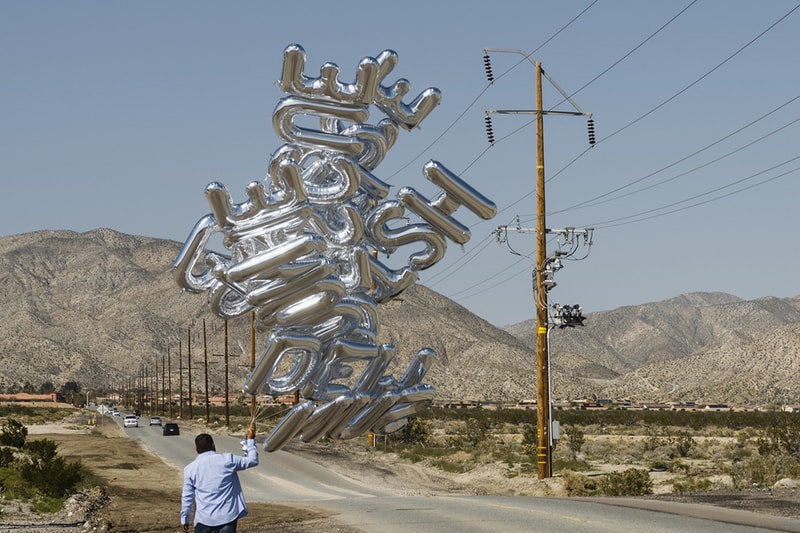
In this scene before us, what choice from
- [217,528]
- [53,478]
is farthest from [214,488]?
[53,478]

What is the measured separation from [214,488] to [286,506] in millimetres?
16239

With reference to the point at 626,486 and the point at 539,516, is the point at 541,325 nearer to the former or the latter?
the point at 626,486

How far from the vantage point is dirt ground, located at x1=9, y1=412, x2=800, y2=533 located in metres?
24.4

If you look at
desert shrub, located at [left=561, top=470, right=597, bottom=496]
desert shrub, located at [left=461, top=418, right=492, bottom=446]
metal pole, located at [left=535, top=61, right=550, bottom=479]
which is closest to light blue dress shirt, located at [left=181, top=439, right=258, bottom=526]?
metal pole, located at [left=535, top=61, right=550, bottom=479]

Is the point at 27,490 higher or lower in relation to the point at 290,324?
lower

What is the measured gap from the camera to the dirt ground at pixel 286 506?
960 inches

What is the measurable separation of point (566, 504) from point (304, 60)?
1429 cm

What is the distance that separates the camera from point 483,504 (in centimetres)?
2630

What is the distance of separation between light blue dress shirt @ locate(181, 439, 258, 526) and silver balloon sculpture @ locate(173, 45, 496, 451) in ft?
4.90

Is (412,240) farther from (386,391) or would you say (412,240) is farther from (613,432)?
(613,432)

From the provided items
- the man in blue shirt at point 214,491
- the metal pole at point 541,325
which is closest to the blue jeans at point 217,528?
the man in blue shirt at point 214,491

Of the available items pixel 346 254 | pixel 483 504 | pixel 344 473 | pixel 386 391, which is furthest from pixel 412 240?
pixel 344 473

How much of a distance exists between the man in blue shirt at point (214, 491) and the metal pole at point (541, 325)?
65.5 ft

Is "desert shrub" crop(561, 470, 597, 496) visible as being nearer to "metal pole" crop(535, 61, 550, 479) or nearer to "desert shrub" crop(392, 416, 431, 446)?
"metal pole" crop(535, 61, 550, 479)
